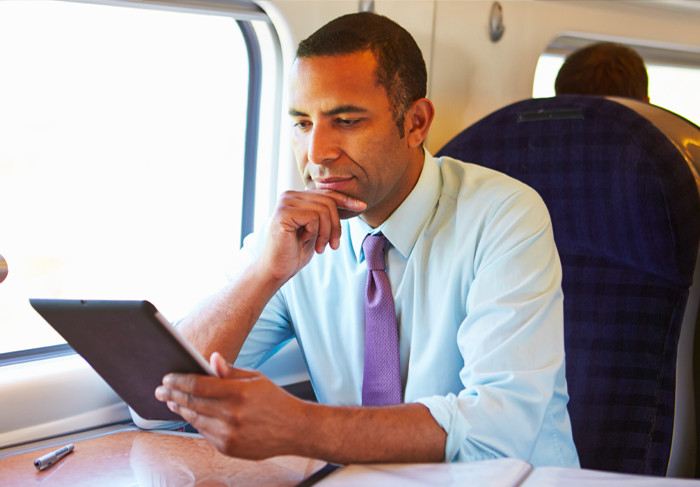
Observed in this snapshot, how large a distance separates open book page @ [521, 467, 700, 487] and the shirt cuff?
177mm

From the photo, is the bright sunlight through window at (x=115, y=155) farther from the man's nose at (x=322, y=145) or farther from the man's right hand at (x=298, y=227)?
the man's nose at (x=322, y=145)

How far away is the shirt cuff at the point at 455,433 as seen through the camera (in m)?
0.97

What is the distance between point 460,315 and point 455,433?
0.36 meters

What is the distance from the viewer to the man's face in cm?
128

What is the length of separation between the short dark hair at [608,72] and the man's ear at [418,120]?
786 millimetres

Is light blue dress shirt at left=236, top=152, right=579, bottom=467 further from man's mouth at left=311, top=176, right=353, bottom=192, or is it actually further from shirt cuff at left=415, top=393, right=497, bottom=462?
man's mouth at left=311, top=176, right=353, bottom=192

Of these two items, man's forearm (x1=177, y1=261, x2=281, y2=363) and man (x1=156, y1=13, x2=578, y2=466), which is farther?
man's forearm (x1=177, y1=261, x2=281, y2=363)

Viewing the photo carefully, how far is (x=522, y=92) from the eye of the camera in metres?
2.24

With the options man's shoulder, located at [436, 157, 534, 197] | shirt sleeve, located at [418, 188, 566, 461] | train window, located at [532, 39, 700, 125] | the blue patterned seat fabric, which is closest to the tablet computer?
shirt sleeve, located at [418, 188, 566, 461]

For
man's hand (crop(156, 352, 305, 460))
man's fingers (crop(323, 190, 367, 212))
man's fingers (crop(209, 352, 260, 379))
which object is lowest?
man's hand (crop(156, 352, 305, 460))

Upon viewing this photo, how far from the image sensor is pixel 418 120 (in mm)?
1428

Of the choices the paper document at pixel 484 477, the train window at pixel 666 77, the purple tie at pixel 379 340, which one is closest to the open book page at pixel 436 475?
the paper document at pixel 484 477

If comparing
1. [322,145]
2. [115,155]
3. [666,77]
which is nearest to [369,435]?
[322,145]

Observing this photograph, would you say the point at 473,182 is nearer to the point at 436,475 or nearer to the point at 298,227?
the point at 298,227
